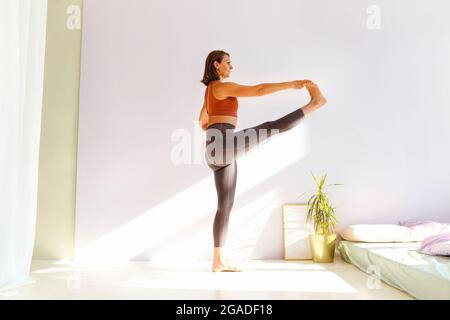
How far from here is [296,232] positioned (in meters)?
3.76

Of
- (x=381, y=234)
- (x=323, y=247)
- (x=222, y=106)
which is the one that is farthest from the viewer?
(x=323, y=247)

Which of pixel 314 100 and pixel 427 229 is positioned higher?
pixel 314 100

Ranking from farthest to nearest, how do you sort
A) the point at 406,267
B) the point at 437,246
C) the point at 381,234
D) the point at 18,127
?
the point at 381,234 → the point at 18,127 → the point at 437,246 → the point at 406,267

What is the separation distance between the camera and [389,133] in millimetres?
3992

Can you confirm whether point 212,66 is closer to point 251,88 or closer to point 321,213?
point 251,88

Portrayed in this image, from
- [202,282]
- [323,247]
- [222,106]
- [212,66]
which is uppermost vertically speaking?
[212,66]

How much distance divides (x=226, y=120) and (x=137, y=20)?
71.1 inches

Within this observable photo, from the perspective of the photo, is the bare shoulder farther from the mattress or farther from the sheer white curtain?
the mattress

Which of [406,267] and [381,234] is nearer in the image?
[406,267]

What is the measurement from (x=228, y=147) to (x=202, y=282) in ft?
3.24

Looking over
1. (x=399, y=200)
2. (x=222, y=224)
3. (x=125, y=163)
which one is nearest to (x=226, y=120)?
(x=222, y=224)

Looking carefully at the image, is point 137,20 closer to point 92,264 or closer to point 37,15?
point 37,15

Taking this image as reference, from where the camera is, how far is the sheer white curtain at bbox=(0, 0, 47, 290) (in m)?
2.46

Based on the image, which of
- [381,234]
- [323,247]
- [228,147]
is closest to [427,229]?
[381,234]
